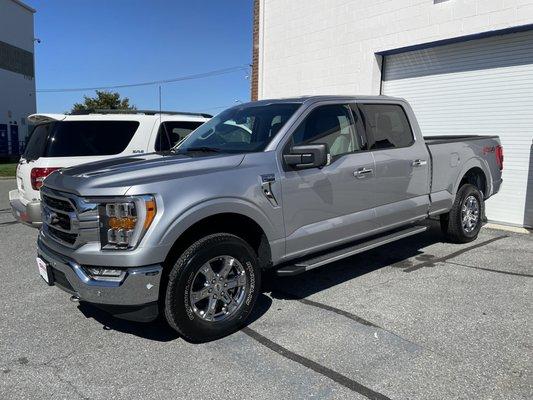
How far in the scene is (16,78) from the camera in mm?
38688

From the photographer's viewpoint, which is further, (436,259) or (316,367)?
(436,259)

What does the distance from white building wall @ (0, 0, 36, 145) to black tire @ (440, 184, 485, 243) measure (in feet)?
119

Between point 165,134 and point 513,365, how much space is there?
5.70 metres

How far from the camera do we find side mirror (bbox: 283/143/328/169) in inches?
162

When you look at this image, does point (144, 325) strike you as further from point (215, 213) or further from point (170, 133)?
point (170, 133)

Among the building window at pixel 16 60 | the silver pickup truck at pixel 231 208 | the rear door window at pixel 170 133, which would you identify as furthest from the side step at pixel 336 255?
the building window at pixel 16 60

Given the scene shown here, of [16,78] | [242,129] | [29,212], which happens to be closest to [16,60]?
[16,78]

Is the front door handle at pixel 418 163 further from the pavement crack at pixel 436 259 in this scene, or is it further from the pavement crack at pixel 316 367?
the pavement crack at pixel 316 367

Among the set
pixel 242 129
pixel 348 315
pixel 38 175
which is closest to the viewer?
pixel 348 315

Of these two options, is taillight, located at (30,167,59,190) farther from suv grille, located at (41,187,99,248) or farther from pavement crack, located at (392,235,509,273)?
pavement crack, located at (392,235,509,273)

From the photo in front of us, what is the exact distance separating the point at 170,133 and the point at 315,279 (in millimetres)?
3561

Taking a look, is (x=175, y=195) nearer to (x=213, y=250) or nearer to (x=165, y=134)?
(x=213, y=250)

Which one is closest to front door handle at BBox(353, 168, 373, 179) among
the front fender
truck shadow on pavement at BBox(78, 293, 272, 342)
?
the front fender

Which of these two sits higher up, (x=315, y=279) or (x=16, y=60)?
(x=16, y=60)
